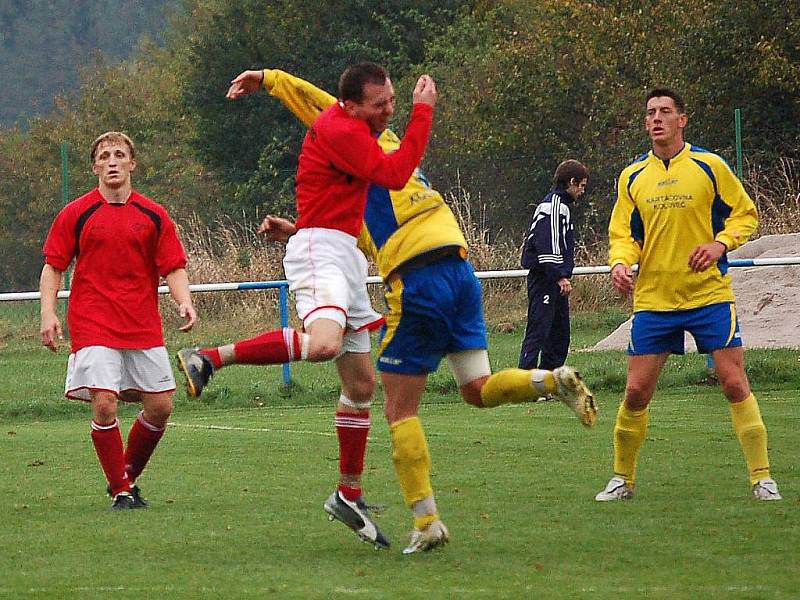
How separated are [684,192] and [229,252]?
15887 millimetres

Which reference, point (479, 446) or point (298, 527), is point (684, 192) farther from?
point (479, 446)

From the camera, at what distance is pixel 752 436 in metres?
8.00

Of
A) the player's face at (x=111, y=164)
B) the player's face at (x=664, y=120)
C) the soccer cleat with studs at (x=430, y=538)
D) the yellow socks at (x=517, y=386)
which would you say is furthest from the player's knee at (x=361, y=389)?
the player's face at (x=664, y=120)

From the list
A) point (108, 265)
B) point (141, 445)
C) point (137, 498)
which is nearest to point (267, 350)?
Result: point (108, 265)

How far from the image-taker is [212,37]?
1706 inches

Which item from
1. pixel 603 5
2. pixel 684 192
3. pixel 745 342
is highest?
pixel 603 5

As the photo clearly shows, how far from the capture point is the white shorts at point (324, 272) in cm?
646

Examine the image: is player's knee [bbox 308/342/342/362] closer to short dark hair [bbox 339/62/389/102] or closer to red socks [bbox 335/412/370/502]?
red socks [bbox 335/412/370/502]

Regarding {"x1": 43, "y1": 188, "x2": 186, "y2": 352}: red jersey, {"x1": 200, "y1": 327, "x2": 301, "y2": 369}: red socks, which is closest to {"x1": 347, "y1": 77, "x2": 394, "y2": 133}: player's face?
{"x1": 200, "y1": 327, "x2": 301, "y2": 369}: red socks

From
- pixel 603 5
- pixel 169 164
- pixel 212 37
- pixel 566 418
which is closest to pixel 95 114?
pixel 169 164

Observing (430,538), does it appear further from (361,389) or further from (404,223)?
(404,223)

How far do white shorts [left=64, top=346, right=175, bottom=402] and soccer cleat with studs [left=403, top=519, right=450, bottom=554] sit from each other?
2288mm

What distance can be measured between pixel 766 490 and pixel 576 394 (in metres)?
1.88

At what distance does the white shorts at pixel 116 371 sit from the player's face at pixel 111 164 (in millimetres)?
852
